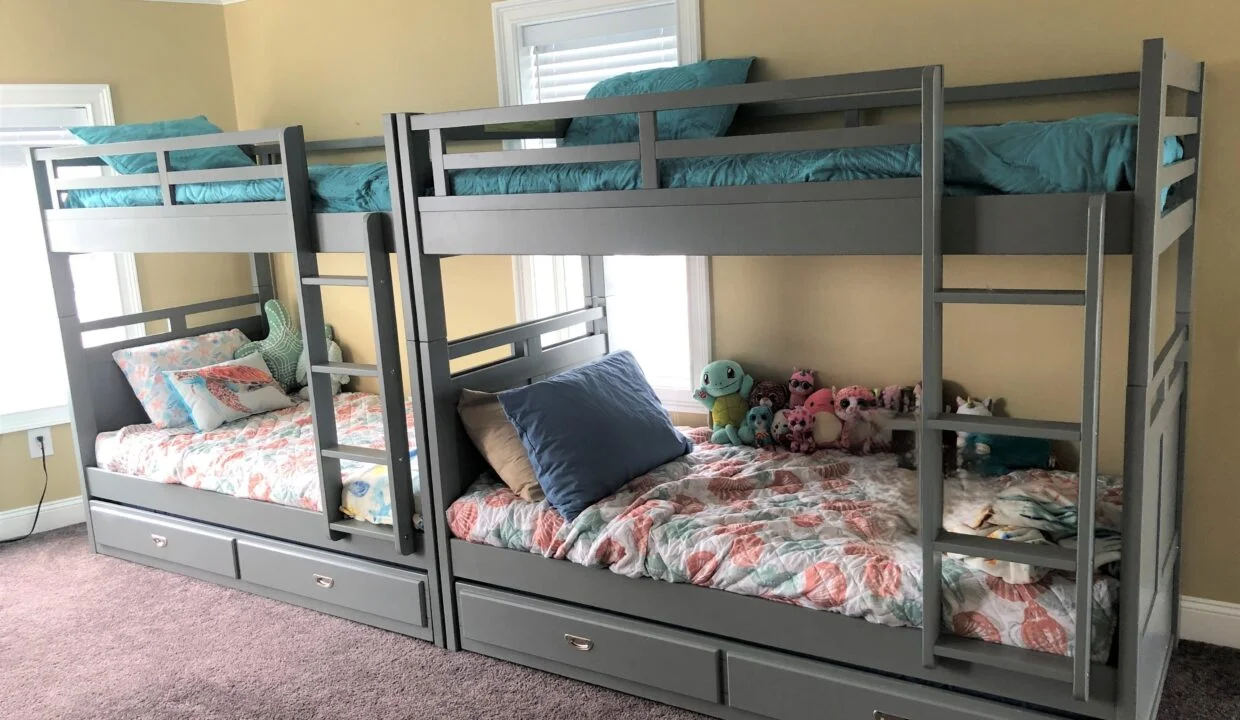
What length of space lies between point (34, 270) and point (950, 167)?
3.73m

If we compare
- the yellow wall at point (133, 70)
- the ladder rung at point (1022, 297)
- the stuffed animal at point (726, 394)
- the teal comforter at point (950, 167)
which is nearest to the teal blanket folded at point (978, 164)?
the teal comforter at point (950, 167)

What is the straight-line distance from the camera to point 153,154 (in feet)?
11.4

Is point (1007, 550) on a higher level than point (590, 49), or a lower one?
lower

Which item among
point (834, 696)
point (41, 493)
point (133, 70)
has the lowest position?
point (834, 696)

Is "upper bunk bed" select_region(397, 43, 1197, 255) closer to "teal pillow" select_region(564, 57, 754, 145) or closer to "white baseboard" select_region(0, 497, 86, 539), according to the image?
"teal pillow" select_region(564, 57, 754, 145)

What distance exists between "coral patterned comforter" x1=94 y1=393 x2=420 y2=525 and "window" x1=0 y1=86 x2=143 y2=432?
45 cm

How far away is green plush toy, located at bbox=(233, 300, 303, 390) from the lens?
14.2 ft

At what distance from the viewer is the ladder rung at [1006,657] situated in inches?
79.6

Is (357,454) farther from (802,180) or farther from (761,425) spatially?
(802,180)

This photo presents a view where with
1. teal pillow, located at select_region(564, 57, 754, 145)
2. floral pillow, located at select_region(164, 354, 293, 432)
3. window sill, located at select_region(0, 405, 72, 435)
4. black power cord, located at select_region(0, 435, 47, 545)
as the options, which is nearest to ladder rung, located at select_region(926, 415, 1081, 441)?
teal pillow, located at select_region(564, 57, 754, 145)

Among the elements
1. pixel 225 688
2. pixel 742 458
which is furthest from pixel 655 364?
pixel 225 688

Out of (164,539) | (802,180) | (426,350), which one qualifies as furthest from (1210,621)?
(164,539)

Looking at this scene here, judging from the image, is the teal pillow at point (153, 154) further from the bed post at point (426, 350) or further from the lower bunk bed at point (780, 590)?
the lower bunk bed at point (780, 590)

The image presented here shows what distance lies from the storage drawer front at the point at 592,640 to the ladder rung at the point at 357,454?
17.9 inches
